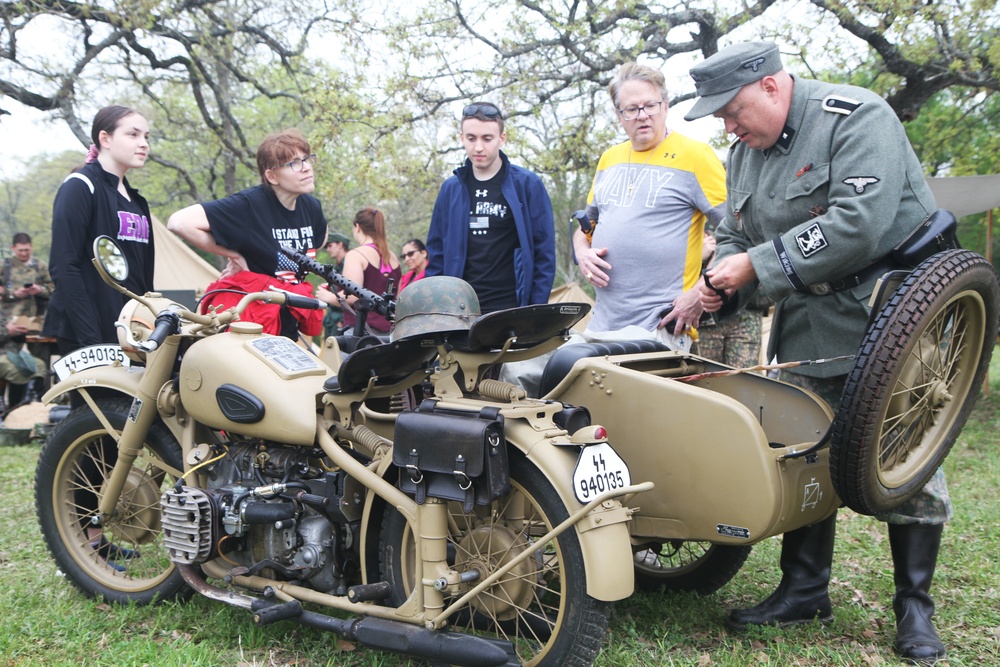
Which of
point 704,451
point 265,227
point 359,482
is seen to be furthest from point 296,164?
point 704,451

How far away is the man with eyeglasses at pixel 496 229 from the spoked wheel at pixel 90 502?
1.76 m

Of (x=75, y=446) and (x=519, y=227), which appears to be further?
(x=519, y=227)

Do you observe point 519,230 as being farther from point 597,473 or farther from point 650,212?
point 597,473

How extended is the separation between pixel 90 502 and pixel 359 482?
4.86 ft

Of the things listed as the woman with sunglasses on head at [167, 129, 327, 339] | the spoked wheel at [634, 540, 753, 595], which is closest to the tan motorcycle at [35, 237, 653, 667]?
the woman with sunglasses on head at [167, 129, 327, 339]

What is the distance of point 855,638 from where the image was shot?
9.64ft

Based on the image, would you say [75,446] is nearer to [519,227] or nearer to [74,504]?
[74,504]

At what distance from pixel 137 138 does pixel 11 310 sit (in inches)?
228

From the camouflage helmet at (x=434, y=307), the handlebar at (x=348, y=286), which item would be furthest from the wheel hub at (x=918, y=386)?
the handlebar at (x=348, y=286)

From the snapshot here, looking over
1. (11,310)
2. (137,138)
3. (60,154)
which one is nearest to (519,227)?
(137,138)

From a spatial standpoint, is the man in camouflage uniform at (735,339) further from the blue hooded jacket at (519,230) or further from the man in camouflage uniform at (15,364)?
the man in camouflage uniform at (15,364)

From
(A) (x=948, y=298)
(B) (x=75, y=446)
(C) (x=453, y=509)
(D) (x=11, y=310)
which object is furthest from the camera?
(D) (x=11, y=310)

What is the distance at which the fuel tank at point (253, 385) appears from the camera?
9.12ft

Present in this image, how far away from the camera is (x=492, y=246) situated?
432 cm
